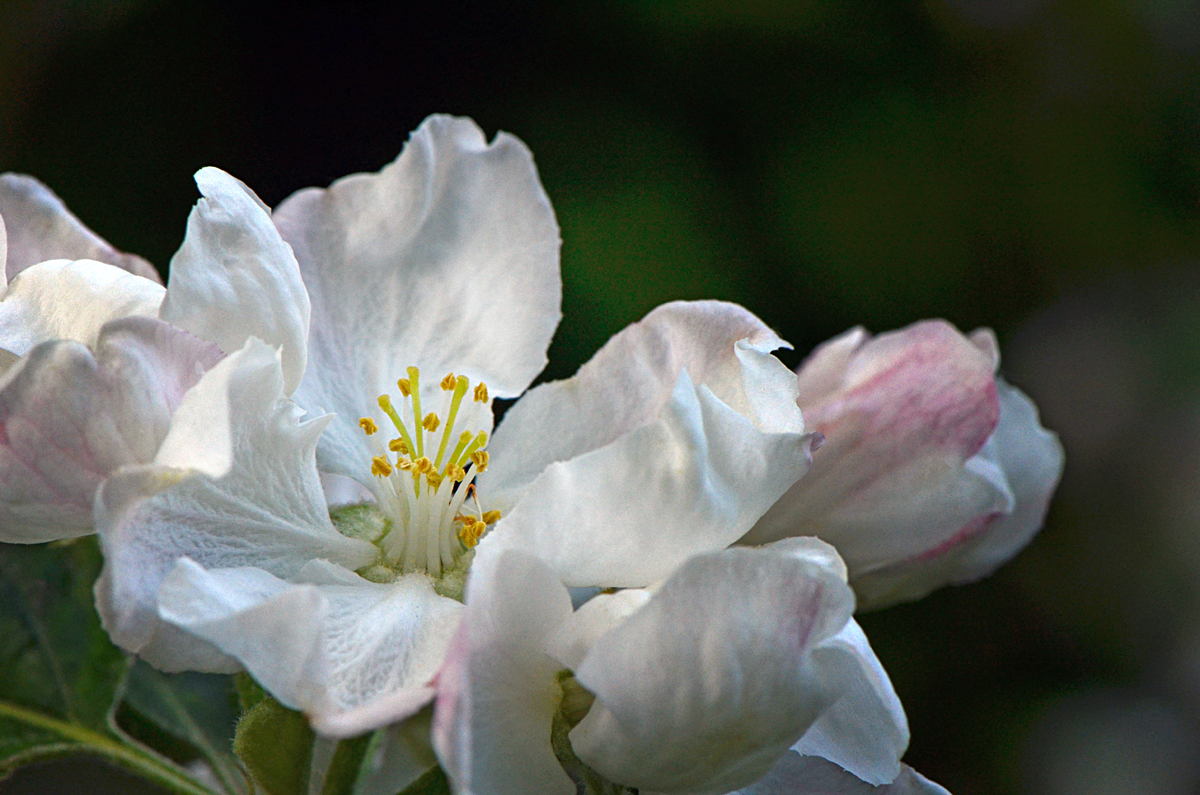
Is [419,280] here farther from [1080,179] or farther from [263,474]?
[1080,179]

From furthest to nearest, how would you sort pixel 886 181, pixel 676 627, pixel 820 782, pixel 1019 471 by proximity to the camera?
pixel 886 181, pixel 1019 471, pixel 820 782, pixel 676 627

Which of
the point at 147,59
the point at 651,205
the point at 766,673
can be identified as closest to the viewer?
the point at 766,673

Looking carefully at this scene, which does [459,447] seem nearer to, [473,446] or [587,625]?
[473,446]

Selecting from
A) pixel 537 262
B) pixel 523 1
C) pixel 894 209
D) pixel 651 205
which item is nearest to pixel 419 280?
pixel 537 262

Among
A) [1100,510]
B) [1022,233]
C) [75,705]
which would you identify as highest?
[75,705]

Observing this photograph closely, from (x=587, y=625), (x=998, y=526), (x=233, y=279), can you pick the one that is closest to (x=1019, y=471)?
(x=998, y=526)

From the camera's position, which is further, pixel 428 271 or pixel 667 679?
pixel 428 271

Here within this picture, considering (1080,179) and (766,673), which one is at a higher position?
(766,673)
